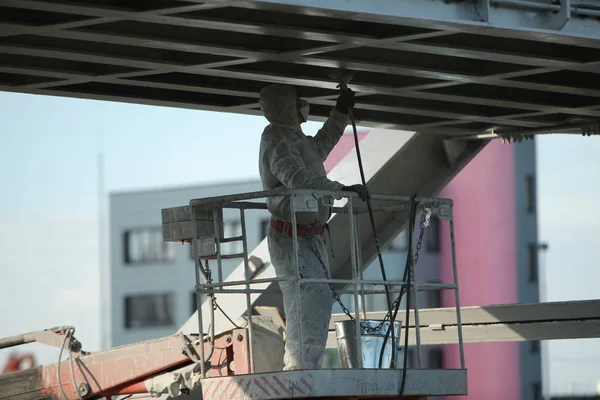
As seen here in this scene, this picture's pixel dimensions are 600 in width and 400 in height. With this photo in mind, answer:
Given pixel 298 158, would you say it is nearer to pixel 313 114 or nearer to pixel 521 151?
pixel 313 114

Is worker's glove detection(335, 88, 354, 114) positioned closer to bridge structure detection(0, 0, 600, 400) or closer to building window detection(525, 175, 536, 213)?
bridge structure detection(0, 0, 600, 400)

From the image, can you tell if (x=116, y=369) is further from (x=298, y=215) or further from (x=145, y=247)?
(x=145, y=247)

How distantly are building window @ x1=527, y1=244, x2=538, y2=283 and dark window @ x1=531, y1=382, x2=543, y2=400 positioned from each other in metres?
4.62

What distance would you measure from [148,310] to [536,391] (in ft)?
66.1

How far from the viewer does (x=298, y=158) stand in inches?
471

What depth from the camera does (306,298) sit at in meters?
11.9

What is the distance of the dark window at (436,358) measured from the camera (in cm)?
5872

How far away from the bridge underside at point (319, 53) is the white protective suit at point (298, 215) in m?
0.56

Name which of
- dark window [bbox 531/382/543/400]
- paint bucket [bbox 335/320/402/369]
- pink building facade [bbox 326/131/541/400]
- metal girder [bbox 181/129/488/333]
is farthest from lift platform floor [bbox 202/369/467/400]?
dark window [bbox 531/382/543/400]

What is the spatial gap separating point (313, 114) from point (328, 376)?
4.75 m

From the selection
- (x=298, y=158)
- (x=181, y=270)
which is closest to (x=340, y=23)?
(x=298, y=158)

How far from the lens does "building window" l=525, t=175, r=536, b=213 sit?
6003cm

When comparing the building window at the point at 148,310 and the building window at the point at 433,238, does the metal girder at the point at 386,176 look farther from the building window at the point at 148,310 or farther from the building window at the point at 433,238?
the building window at the point at 148,310

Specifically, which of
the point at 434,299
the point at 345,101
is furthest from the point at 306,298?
the point at 434,299
